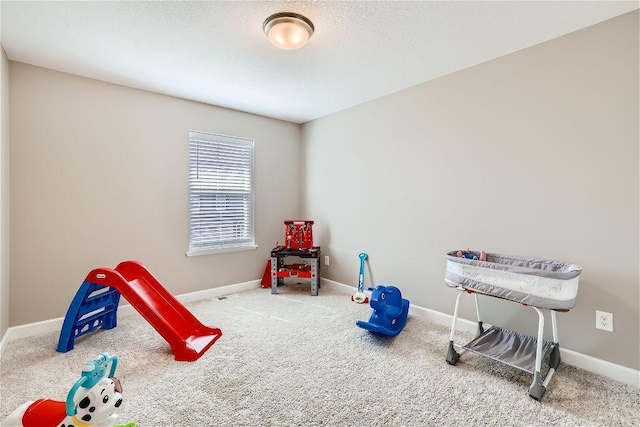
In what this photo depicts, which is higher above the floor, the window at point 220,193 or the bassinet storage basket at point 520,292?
the window at point 220,193

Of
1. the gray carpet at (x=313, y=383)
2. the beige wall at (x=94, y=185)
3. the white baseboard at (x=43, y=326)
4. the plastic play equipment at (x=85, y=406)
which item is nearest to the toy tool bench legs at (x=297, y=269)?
the beige wall at (x=94, y=185)

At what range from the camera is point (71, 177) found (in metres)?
2.79

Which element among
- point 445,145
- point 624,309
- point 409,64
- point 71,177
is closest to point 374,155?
point 445,145

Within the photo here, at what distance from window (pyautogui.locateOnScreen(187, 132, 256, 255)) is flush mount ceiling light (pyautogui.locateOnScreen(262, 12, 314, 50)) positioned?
1.94m

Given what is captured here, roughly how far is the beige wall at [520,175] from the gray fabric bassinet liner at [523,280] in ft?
1.07

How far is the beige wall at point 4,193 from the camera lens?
2.31m

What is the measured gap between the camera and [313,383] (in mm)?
1914

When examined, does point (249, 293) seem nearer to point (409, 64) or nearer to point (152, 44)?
point (152, 44)

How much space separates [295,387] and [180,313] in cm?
128

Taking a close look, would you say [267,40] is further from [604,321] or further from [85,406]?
[604,321]

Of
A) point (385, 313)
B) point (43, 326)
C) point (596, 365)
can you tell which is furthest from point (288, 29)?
point (43, 326)

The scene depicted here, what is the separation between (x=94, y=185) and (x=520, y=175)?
149 inches

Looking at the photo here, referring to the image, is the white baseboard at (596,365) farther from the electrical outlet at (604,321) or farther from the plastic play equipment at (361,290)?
the plastic play equipment at (361,290)

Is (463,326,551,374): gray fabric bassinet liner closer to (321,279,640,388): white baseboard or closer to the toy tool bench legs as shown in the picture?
(321,279,640,388): white baseboard
